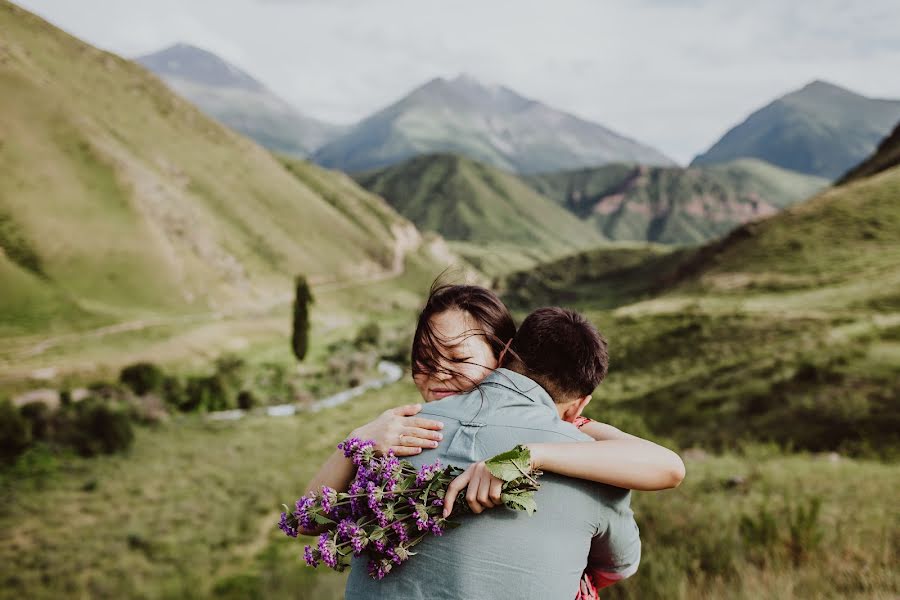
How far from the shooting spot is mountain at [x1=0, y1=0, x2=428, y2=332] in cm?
5709

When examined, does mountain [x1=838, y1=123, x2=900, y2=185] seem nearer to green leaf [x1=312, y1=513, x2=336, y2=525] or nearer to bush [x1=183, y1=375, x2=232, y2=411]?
bush [x1=183, y1=375, x2=232, y2=411]

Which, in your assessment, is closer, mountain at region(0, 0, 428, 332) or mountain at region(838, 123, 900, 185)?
mountain at region(0, 0, 428, 332)

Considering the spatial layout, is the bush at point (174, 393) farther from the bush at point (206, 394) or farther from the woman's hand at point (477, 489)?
the woman's hand at point (477, 489)

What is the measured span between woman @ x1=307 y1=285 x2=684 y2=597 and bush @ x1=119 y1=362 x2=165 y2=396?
51812mm

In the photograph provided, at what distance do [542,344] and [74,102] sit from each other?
97907 millimetres

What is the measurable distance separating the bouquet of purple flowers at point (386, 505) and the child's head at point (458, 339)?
45 cm

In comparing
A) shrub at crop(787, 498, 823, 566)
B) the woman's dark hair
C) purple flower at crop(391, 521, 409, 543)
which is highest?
the woman's dark hair

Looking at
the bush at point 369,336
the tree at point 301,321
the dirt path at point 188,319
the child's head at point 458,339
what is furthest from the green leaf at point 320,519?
the bush at point 369,336

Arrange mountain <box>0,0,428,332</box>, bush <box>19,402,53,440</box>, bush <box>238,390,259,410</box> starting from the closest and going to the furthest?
bush <box>19,402,53,440</box> < bush <box>238,390,259,410</box> < mountain <box>0,0,428,332</box>

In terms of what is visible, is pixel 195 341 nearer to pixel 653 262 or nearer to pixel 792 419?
pixel 792 419

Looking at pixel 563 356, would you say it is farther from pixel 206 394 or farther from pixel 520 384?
pixel 206 394

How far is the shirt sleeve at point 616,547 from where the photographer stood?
211 centimetres

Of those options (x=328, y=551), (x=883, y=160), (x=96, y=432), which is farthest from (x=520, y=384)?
(x=883, y=160)

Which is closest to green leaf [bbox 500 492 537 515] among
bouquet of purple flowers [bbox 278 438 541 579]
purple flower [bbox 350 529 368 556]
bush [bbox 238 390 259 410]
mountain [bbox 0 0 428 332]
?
bouquet of purple flowers [bbox 278 438 541 579]
